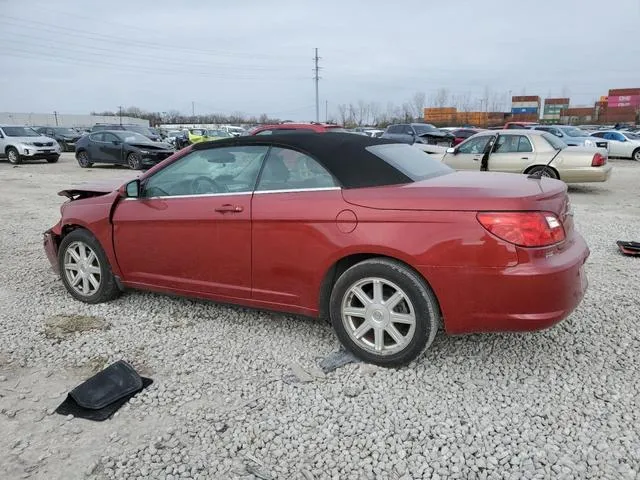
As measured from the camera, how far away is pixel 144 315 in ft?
14.0

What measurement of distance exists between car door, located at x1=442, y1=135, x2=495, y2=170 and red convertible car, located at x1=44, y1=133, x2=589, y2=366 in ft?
26.3

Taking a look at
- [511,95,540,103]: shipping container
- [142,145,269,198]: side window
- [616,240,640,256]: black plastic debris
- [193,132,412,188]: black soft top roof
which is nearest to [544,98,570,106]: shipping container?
[511,95,540,103]: shipping container

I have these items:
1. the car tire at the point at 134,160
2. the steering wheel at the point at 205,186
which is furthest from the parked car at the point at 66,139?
the steering wheel at the point at 205,186

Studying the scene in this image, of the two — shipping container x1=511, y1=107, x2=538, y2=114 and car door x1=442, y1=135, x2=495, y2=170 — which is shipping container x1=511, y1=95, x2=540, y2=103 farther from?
car door x1=442, y1=135, x2=495, y2=170

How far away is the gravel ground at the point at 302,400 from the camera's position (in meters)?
2.44

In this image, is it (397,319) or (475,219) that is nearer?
(475,219)

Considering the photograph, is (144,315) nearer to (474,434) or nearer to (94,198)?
(94,198)

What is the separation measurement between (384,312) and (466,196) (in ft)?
2.91

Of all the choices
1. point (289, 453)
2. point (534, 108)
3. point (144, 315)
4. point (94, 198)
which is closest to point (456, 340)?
point (289, 453)

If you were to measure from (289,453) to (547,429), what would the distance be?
4.47 feet

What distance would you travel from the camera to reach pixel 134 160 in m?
18.5

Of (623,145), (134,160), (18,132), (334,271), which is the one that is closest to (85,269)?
(334,271)

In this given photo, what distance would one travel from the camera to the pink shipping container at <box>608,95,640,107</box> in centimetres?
7550

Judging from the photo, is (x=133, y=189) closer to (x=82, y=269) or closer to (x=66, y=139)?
(x=82, y=269)
